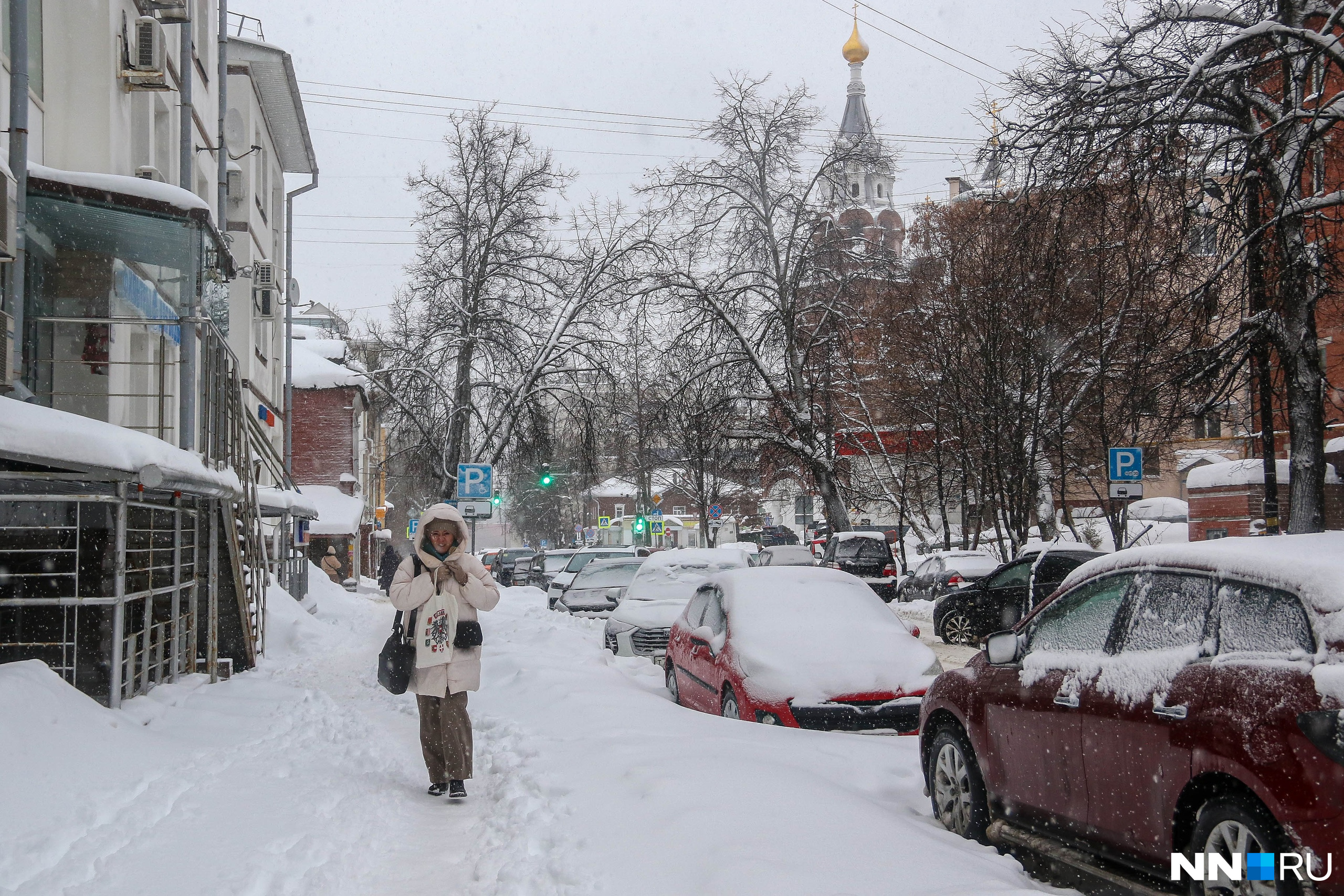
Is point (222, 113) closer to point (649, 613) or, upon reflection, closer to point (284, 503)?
point (284, 503)

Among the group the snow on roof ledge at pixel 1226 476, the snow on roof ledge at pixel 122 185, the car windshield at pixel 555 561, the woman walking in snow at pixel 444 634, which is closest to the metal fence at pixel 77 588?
the snow on roof ledge at pixel 122 185

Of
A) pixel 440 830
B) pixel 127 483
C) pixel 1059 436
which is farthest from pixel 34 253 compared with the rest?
pixel 1059 436

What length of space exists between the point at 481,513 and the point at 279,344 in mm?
15656

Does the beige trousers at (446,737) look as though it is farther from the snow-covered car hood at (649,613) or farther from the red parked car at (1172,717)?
the snow-covered car hood at (649,613)

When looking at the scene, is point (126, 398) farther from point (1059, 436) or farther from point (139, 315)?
point (1059, 436)

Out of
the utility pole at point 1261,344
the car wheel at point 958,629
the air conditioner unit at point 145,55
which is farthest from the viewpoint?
the car wheel at point 958,629

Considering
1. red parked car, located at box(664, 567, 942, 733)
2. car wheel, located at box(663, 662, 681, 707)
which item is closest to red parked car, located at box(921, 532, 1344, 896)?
red parked car, located at box(664, 567, 942, 733)

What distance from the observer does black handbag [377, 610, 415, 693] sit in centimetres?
728

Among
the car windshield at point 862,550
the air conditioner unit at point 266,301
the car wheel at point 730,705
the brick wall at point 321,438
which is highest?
the air conditioner unit at point 266,301

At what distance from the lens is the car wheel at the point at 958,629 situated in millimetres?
19562

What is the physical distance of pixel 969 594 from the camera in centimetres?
1969

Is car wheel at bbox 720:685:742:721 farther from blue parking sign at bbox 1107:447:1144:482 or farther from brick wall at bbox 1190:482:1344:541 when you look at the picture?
brick wall at bbox 1190:482:1344:541

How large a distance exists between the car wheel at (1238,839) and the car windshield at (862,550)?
2496cm

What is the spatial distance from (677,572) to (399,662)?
10977 millimetres
